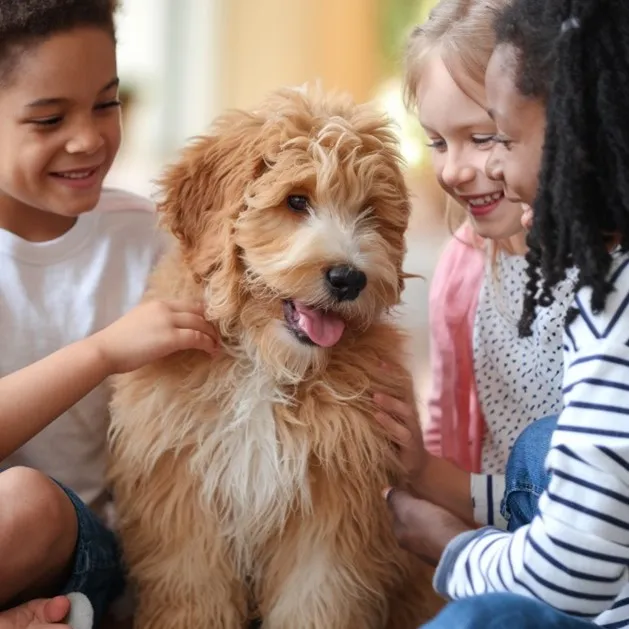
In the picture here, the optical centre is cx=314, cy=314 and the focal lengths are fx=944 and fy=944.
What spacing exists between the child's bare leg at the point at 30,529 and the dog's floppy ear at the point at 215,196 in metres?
0.33

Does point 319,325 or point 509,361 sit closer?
point 319,325

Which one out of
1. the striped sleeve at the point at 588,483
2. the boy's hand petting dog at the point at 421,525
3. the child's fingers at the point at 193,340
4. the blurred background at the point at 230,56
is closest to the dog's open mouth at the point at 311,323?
the child's fingers at the point at 193,340

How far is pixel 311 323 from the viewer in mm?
1198

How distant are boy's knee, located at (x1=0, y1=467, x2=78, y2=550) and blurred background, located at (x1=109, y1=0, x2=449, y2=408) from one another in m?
1.73

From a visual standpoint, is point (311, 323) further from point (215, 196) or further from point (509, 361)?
point (509, 361)

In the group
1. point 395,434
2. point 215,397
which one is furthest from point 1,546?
point 395,434

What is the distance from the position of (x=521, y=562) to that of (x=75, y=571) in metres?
0.67

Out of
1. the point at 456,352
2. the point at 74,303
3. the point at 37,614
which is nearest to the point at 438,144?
the point at 456,352

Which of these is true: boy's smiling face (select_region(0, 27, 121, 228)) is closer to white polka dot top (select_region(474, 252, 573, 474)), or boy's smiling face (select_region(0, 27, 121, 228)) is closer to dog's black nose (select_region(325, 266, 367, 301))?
dog's black nose (select_region(325, 266, 367, 301))

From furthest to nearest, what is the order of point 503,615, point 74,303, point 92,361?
point 74,303 → point 92,361 → point 503,615

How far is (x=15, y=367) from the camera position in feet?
4.83

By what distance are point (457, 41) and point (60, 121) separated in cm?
61

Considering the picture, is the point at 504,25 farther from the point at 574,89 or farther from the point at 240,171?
the point at 240,171

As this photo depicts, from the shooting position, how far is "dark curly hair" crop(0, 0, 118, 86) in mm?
1331
